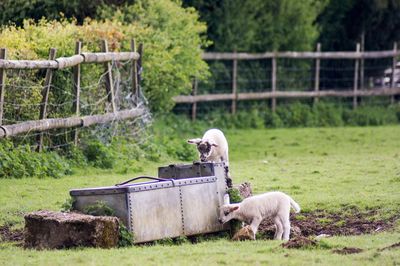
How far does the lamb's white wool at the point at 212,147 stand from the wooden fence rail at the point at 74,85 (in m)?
3.32

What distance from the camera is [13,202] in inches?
639

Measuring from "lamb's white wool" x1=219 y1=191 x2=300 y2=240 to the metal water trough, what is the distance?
12.2 inches

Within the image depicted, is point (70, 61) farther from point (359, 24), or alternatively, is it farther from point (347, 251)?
point (359, 24)

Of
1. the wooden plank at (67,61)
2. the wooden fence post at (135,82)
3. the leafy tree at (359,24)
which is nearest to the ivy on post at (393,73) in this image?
Result: the leafy tree at (359,24)

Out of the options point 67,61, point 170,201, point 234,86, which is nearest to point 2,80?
point 67,61

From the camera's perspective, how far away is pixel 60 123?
65.0 ft

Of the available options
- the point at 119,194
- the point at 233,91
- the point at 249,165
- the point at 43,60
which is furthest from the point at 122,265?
the point at 233,91

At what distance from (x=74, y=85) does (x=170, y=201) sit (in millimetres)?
7823

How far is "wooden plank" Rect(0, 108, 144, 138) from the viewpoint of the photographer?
18.3 metres

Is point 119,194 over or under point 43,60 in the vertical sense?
under

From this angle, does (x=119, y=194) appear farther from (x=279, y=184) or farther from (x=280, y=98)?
(x=280, y=98)

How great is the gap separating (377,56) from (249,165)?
561 inches

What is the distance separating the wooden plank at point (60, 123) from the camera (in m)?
18.3

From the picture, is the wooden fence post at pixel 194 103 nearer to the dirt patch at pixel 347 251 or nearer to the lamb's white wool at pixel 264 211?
the lamb's white wool at pixel 264 211
